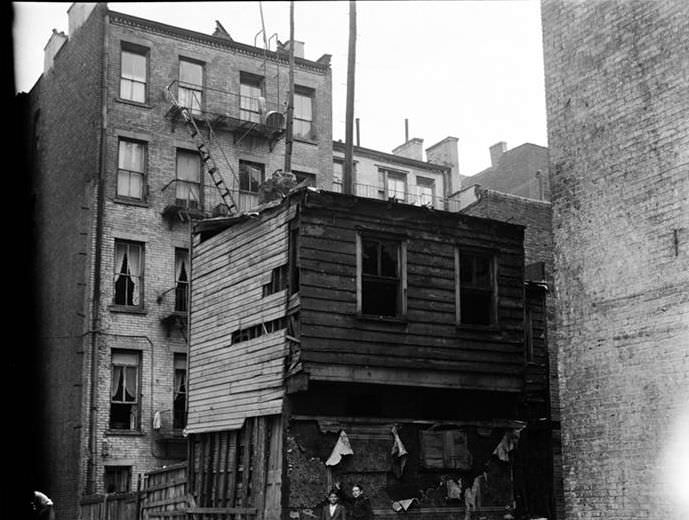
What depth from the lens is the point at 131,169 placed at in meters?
30.1

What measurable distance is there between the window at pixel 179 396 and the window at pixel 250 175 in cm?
696

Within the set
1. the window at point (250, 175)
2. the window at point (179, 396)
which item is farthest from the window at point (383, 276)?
the window at point (250, 175)

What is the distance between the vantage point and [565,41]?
1473 centimetres

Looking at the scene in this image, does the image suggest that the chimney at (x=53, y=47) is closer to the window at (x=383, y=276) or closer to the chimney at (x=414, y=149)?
the chimney at (x=414, y=149)

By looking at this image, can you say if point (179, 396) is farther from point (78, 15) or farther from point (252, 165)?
point (78, 15)

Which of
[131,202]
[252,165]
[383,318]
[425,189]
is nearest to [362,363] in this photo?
[383,318]

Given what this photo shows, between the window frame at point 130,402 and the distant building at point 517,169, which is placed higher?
the distant building at point 517,169

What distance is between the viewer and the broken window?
18609 mm

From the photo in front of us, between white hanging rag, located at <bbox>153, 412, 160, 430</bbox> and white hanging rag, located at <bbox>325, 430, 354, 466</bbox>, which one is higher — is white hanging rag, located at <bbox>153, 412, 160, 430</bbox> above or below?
above

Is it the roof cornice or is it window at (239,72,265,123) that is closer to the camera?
the roof cornice

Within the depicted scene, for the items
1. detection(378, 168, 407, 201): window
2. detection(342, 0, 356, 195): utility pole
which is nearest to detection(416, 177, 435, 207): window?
detection(378, 168, 407, 201): window

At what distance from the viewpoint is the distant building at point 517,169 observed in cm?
4812

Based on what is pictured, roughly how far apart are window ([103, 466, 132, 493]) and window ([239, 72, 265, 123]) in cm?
1347

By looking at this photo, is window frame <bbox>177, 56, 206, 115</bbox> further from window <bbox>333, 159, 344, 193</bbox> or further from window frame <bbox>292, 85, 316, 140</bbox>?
window <bbox>333, 159, 344, 193</bbox>
